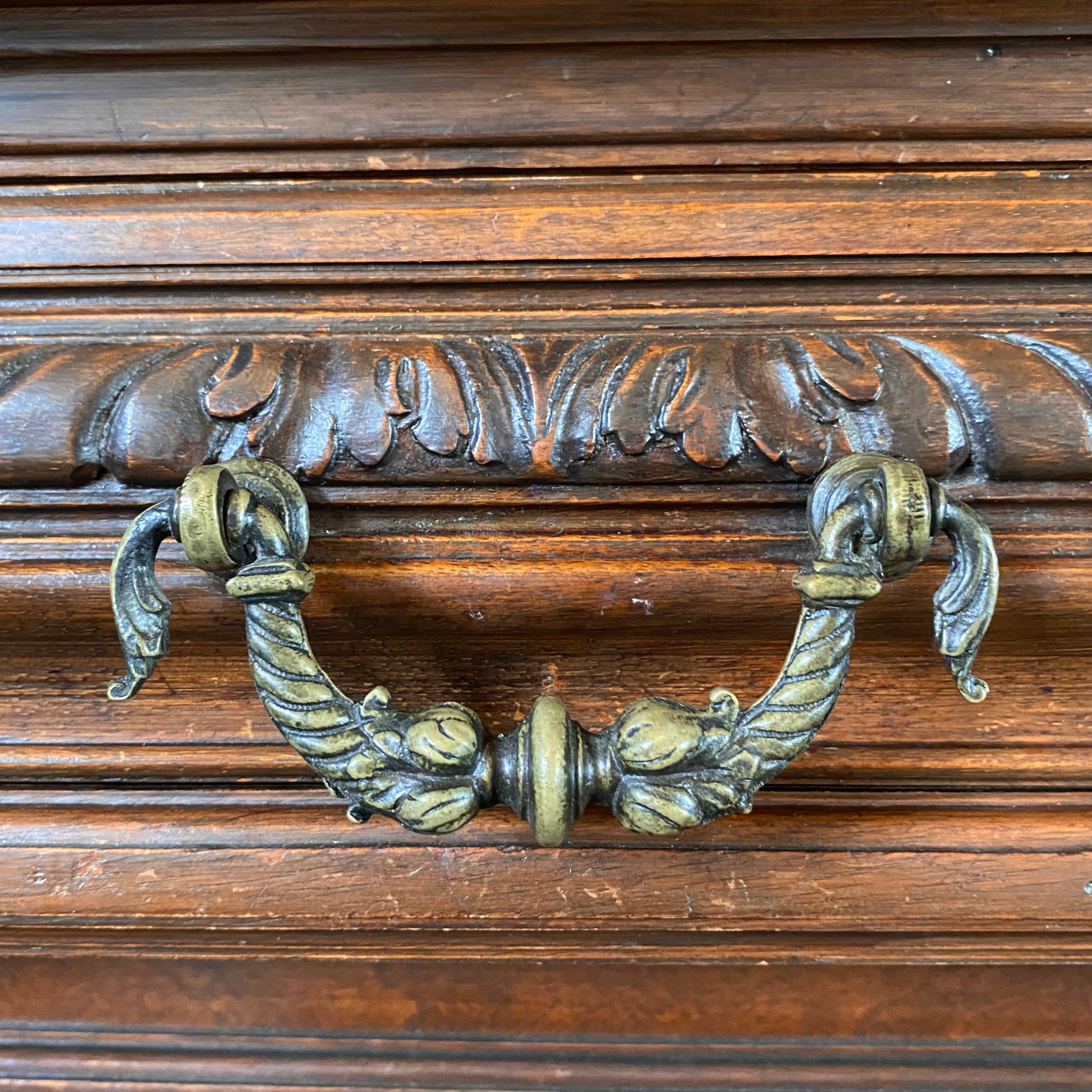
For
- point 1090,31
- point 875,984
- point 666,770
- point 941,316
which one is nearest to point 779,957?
point 875,984

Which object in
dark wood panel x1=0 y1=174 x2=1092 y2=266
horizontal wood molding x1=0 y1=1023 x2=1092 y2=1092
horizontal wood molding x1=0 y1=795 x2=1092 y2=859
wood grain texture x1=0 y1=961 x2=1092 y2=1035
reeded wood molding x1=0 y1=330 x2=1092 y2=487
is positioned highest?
dark wood panel x1=0 y1=174 x2=1092 y2=266

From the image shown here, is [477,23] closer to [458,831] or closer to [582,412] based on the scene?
[582,412]

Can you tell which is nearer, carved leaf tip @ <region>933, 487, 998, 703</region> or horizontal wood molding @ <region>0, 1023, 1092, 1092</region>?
carved leaf tip @ <region>933, 487, 998, 703</region>

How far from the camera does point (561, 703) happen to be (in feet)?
0.89

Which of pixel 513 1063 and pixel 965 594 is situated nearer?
pixel 965 594

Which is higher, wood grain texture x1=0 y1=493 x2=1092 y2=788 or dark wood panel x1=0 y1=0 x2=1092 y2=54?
dark wood panel x1=0 y1=0 x2=1092 y2=54

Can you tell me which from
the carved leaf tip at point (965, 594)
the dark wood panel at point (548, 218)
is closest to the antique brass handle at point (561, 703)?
the carved leaf tip at point (965, 594)

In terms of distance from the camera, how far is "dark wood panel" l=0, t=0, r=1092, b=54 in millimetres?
294

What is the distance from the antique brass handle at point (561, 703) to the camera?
26cm

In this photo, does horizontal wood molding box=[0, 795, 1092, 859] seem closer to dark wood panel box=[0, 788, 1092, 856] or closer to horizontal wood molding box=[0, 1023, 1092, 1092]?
dark wood panel box=[0, 788, 1092, 856]

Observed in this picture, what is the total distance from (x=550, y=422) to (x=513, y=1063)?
12.3 inches

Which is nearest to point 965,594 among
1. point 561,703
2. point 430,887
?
point 561,703

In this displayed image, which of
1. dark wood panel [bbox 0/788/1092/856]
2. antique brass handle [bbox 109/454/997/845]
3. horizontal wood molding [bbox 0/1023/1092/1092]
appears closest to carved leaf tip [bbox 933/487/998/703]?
antique brass handle [bbox 109/454/997/845]

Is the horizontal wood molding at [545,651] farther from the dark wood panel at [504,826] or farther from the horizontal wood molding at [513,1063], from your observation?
the horizontal wood molding at [513,1063]
